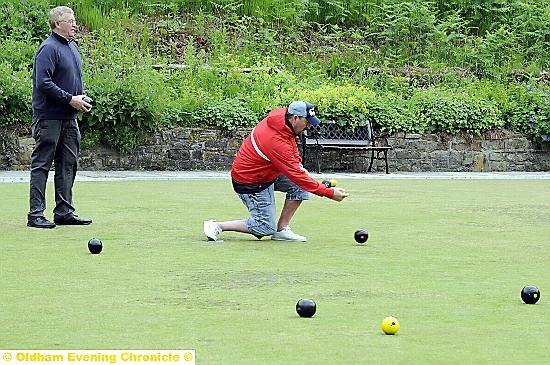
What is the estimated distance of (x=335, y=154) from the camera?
22141 millimetres

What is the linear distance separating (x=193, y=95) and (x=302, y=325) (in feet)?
51.8

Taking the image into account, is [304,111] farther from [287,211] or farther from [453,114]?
[453,114]

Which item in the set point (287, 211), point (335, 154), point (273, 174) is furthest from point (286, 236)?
point (335, 154)

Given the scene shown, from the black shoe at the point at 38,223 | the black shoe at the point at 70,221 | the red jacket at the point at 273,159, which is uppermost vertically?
the red jacket at the point at 273,159

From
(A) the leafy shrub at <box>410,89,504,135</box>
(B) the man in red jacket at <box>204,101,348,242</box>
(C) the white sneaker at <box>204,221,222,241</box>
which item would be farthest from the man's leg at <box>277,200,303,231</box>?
(A) the leafy shrub at <box>410,89,504,135</box>

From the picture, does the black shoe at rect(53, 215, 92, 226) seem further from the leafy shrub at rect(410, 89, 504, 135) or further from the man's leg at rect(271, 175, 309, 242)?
the leafy shrub at rect(410, 89, 504, 135)

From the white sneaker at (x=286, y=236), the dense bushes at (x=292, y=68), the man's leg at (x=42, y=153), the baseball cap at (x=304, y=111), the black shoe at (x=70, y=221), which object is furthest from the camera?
the dense bushes at (x=292, y=68)

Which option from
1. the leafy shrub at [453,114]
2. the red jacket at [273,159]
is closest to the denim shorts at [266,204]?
the red jacket at [273,159]

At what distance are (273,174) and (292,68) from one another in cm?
1465

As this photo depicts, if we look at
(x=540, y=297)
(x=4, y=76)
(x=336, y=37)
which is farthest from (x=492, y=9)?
(x=540, y=297)

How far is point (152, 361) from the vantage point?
17.0ft

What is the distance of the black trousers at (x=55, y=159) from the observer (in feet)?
37.6

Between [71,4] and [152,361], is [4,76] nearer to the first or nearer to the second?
[71,4]

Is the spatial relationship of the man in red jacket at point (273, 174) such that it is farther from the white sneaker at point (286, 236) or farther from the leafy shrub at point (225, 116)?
the leafy shrub at point (225, 116)
